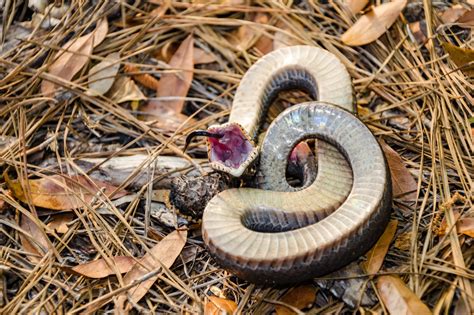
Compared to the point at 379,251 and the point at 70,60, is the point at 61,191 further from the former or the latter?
the point at 379,251

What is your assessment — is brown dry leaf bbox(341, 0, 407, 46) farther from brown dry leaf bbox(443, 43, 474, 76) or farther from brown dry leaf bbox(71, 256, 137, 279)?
brown dry leaf bbox(71, 256, 137, 279)

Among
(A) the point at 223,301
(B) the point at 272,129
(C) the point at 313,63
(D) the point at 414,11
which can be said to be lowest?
(A) the point at 223,301

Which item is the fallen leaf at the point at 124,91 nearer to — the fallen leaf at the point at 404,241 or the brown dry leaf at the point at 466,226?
the fallen leaf at the point at 404,241

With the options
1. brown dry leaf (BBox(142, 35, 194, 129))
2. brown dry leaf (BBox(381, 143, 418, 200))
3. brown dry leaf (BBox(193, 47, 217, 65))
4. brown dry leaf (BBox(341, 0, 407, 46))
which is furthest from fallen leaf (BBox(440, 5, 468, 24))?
brown dry leaf (BBox(142, 35, 194, 129))

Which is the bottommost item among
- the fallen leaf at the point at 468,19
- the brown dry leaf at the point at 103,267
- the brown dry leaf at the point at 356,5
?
the brown dry leaf at the point at 103,267

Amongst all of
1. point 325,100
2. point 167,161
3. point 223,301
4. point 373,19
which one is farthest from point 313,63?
point 223,301

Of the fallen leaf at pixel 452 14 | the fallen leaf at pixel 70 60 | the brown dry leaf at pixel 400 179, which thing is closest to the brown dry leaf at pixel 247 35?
the fallen leaf at pixel 70 60

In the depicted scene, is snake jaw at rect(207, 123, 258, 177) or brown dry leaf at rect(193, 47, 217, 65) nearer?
snake jaw at rect(207, 123, 258, 177)

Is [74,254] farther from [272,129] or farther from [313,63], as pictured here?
[313,63]
